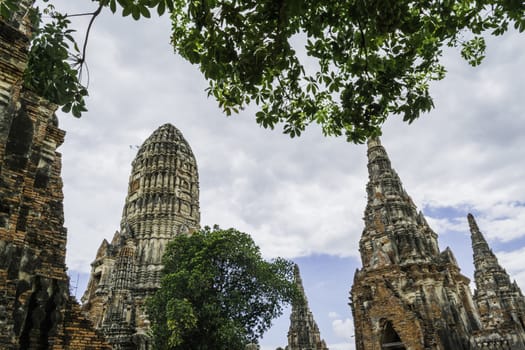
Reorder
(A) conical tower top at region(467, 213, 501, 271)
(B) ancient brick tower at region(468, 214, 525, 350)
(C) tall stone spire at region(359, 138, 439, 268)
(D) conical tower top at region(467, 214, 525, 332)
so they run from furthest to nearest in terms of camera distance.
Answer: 1. (A) conical tower top at region(467, 213, 501, 271)
2. (D) conical tower top at region(467, 214, 525, 332)
3. (B) ancient brick tower at region(468, 214, 525, 350)
4. (C) tall stone spire at region(359, 138, 439, 268)

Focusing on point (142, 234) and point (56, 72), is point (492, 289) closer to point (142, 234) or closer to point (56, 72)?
point (142, 234)

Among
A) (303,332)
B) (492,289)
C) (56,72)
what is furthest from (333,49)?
(303,332)

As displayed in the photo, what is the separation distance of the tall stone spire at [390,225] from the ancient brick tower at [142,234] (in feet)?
50.8

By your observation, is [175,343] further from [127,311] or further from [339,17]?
[339,17]

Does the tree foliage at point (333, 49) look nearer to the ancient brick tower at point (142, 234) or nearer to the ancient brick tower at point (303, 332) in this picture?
the ancient brick tower at point (142, 234)

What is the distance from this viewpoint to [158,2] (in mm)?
3477

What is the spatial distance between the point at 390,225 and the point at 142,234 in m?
23.2

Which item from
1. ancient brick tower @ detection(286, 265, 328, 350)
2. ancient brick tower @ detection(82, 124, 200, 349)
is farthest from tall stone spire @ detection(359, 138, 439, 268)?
ancient brick tower @ detection(82, 124, 200, 349)

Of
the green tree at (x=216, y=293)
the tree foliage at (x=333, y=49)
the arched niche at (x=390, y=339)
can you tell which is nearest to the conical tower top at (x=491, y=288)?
the arched niche at (x=390, y=339)

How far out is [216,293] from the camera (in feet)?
70.0

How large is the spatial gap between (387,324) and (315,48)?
48.1 ft

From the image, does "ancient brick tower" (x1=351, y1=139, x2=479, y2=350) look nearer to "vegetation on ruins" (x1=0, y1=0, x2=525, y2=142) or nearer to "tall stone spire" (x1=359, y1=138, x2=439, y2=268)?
"tall stone spire" (x1=359, y1=138, x2=439, y2=268)

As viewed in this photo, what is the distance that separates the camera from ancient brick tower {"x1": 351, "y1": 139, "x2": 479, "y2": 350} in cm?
1614

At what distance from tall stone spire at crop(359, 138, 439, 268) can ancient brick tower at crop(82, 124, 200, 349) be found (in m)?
Answer: 15.5
